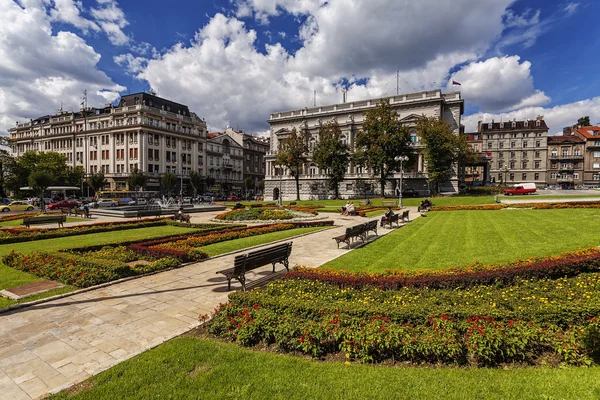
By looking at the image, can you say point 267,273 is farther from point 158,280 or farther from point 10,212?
point 10,212

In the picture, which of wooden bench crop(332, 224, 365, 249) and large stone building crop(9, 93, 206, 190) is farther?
large stone building crop(9, 93, 206, 190)

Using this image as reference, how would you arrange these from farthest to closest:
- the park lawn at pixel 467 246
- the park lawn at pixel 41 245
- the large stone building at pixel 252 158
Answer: the large stone building at pixel 252 158
the park lawn at pixel 467 246
the park lawn at pixel 41 245

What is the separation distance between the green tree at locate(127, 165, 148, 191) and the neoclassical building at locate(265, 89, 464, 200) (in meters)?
25.6

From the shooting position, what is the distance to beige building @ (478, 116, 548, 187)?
75750 millimetres

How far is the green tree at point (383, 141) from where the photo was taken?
152 feet

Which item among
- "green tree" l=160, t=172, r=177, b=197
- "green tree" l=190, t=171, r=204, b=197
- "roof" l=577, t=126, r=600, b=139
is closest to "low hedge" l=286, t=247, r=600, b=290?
"green tree" l=160, t=172, r=177, b=197

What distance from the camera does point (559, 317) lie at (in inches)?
185

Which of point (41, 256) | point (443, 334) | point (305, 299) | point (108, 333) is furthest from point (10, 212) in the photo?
point (443, 334)

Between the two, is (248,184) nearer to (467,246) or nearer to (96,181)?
(96,181)

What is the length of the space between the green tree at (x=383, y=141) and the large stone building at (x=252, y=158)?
1847 inches

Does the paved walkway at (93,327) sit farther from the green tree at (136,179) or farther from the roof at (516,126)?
the roof at (516,126)

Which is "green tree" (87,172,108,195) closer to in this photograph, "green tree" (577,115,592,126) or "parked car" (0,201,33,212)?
"parked car" (0,201,33,212)

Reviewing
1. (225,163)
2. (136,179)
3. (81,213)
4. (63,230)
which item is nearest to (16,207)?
(81,213)

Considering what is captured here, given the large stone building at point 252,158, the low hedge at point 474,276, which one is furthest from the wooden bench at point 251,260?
the large stone building at point 252,158
